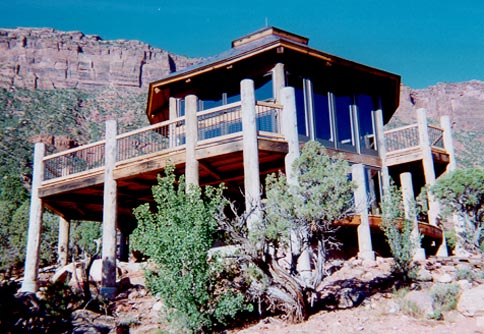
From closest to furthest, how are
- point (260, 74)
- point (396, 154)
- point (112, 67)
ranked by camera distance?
point (260, 74)
point (396, 154)
point (112, 67)

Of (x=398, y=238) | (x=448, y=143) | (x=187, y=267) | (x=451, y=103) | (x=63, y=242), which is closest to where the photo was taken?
(x=187, y=267)

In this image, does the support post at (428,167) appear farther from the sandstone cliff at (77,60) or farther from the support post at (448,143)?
the sandstone cliff at (77,60)

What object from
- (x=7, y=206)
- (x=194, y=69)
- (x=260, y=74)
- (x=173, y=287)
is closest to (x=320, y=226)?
(x=173, y=287)

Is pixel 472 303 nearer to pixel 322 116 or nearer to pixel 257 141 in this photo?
pixel 257 141

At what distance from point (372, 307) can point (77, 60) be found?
98413 mm

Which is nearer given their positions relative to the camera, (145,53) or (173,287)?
(173,287)

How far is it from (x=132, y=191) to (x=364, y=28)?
1708 cm

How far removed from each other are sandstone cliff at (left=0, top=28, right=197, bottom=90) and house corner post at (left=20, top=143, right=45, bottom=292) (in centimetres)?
7555

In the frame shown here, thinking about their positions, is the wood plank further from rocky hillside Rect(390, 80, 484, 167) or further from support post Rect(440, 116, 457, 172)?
rocky hillside Rect(390, 80, 484, 167)

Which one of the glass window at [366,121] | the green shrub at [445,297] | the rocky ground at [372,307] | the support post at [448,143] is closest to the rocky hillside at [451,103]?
the support post at [448,143]

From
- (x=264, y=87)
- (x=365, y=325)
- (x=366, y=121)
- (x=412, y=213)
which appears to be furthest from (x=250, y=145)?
(x=366, y=121)

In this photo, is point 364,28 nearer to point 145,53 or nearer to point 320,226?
point 320,226

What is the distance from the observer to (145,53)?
10600cm

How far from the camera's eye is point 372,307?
874 cm
